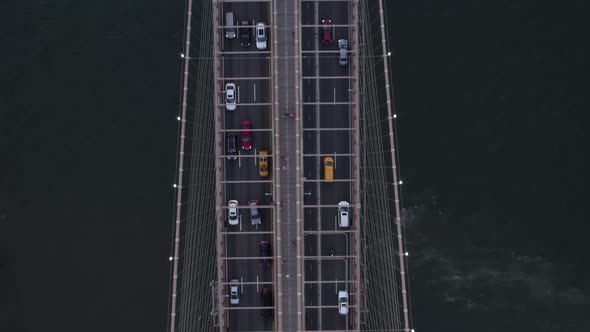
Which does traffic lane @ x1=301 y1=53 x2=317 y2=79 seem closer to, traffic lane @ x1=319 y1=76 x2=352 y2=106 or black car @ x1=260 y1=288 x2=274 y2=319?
traffic lane @ x1=319 y1=76 x2=352 y2=106

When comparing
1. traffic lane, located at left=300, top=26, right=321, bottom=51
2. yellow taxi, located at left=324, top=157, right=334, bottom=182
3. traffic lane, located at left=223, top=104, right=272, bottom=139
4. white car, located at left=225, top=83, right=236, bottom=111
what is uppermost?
traffic lane, located at left=300, top=26, right=321, bottom=51

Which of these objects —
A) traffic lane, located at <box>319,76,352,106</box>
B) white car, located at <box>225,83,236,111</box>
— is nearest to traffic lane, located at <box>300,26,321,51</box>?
traffic lane, located at <box>319,76,352,106</box>

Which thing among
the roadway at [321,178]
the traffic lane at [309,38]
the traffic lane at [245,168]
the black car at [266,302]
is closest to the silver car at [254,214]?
the traffic lane at [245,168]

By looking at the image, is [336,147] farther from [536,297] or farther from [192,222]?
[536,297]

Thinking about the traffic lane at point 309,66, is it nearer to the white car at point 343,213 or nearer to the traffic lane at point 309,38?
the traffic lane at point 309,38

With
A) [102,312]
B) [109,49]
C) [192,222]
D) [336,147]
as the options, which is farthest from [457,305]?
[109,49]
